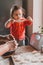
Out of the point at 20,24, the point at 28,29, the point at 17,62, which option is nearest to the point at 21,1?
the point at 28,29

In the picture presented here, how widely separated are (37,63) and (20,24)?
45 centimetres

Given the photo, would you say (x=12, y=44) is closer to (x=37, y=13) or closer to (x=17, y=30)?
(x=17, y=30)

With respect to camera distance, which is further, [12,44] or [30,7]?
[30,7]

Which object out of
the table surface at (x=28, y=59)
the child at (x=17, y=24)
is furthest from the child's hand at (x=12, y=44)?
the child at (x=17, y=24)

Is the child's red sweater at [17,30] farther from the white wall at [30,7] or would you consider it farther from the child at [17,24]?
the white wall at [30,7]

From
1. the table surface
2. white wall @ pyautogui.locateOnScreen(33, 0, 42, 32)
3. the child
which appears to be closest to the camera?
the table surface

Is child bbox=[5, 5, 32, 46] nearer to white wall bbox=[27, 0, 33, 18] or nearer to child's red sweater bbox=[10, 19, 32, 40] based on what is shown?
child's red sweater bbox=[10, 19, 32, 40]

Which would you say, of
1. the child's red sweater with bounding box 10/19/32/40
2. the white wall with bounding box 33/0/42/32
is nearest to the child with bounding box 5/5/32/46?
the child's red sweater with bounding box 10/19/32/40

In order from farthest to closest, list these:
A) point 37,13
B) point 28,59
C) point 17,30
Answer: point 37,13
point 17,30
point 28,59

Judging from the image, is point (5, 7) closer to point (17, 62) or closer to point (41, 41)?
point (41, 41)

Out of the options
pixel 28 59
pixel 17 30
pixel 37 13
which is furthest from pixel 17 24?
pixel 28 59

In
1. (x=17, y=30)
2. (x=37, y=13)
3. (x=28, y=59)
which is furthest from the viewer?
(x=37, y=13)

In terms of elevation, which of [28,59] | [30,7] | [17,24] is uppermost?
[30,7]

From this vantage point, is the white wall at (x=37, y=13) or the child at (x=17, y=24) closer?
the child at (x=17, y=24)
